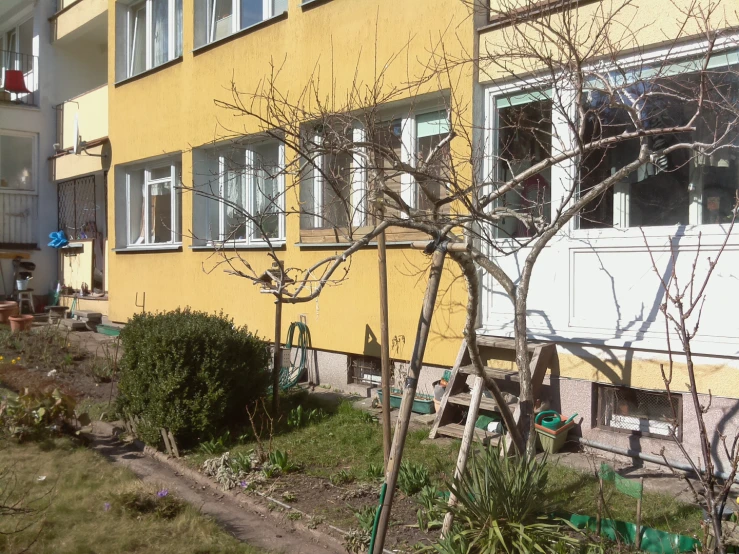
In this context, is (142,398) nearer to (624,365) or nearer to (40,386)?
(40,386)

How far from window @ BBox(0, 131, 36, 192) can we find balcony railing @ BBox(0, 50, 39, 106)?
93 centimetres

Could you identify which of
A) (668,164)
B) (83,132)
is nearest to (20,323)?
(83,132)

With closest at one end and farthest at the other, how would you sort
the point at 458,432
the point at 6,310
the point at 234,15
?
1. the point at 458,432
2. the point at 234,15
3. the point at 6,310

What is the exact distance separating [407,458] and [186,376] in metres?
2.27

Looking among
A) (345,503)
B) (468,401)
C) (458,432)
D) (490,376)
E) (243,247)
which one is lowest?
(345,503)

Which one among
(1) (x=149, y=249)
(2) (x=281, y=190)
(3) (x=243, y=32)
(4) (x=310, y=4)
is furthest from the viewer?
(1) (x=149, y=249)

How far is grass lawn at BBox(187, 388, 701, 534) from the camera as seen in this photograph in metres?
5.06

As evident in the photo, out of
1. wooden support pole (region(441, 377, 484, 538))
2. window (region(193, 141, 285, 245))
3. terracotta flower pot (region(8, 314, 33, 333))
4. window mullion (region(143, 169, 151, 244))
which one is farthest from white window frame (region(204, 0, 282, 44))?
wooden support pole (region(441, 377, 484, 538))

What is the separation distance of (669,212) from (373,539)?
3896 millimetres

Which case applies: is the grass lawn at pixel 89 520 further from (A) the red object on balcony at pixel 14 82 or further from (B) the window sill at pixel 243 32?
(A) the red object on balcony at pixel 14 82

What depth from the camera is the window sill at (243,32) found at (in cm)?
995

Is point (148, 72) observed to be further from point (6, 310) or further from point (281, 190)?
point (6, 310)

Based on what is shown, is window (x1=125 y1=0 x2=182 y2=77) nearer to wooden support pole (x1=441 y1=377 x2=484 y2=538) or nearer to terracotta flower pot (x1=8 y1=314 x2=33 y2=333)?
terracotta flower pot (x1=8 y1=314 x2=33 y2=333)

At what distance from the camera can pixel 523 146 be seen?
7.45m
